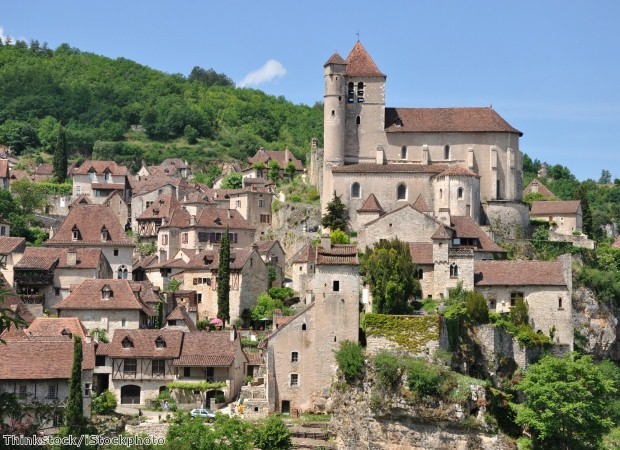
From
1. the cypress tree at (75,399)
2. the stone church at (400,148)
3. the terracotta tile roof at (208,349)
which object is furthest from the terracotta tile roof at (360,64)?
the cypress tree at (75,399)

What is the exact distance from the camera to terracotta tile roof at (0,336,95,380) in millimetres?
55281

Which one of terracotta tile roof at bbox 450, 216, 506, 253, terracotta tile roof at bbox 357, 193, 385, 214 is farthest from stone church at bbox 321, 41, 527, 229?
terracotta tile roof at bbox 450, 216, 506, 253

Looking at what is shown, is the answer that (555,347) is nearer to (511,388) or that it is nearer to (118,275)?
(511,388)

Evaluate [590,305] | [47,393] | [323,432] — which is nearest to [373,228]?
[590,305]

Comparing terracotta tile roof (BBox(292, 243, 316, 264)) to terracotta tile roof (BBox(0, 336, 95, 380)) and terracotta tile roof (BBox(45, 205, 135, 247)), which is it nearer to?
terracotta tile roof (BBox(45, 205, 135, 247))

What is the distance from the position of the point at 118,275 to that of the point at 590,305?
35.7m

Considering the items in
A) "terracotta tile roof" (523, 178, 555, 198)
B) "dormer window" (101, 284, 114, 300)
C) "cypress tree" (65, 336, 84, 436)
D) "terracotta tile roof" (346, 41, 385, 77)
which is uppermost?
"terracotta tile roof" (346, 41, 385, 77)

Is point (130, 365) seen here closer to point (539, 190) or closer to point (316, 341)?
point (316, 341)

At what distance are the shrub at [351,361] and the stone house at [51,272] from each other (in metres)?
Answer: 22.7

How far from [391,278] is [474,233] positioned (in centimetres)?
1450

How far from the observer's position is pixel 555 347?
71062 millimetres

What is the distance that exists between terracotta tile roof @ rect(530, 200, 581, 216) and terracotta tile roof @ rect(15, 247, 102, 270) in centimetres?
4657

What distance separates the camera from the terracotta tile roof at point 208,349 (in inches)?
2584

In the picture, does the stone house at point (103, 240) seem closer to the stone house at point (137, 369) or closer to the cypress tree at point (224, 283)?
the cypress tree at point (224, 283)
